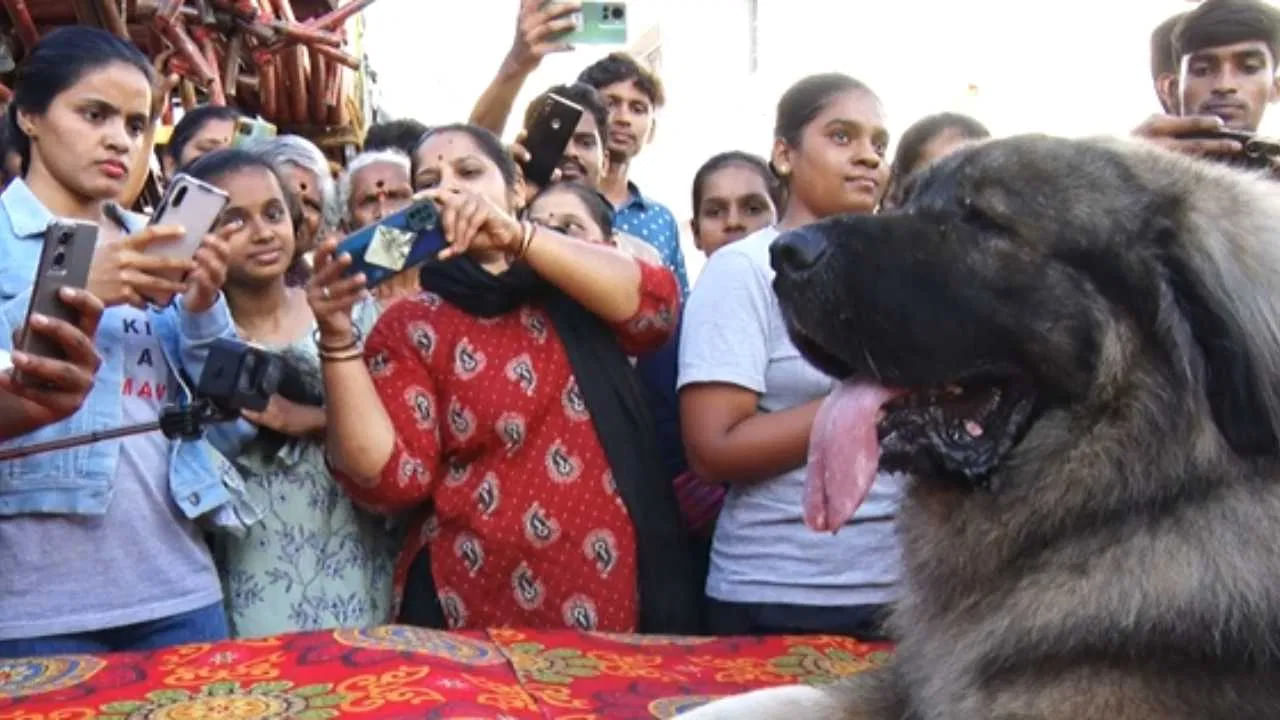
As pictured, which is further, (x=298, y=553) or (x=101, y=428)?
(x=298, y=553)

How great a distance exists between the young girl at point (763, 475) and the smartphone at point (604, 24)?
8.90 ft

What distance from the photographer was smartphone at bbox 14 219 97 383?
2.53 meters

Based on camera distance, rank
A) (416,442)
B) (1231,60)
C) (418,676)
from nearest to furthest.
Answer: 1. (418,676)
2. (416,442)
3. (1231,60)

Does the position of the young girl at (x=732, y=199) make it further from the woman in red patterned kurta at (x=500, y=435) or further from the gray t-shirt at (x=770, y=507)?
the woman in red patterned kurta at (x=500, y=435)

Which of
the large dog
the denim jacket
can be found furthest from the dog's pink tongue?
the denim jacket

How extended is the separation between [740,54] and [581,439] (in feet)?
40.5

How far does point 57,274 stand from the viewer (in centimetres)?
255

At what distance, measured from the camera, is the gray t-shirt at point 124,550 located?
2.79 meters

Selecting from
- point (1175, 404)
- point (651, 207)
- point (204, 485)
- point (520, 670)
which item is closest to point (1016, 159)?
point (1175, 404)

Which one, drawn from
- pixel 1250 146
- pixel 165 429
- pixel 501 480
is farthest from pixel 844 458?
pixel 1250 146

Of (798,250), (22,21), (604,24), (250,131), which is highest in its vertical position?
(22,21)

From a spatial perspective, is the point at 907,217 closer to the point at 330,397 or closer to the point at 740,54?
the point at 330,397

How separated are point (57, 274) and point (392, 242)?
0.67 meters

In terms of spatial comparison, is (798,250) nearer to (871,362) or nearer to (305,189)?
(871,362)
